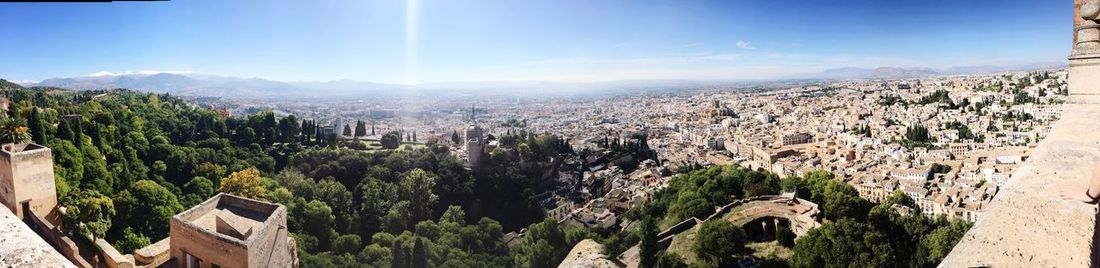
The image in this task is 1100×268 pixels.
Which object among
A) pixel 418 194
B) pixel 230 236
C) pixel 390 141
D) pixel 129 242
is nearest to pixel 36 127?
pixel 129 242

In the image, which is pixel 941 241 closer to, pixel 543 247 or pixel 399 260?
pixel 543 247

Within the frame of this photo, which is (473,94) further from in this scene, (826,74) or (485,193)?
(826,74)

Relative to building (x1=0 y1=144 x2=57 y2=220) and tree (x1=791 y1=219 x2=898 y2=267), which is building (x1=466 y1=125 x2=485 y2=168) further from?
building (x1=0 y1=144 x2=57 y2=220)

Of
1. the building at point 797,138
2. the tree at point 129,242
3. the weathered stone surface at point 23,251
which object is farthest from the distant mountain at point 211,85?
the weathered stone surface at point 23,251

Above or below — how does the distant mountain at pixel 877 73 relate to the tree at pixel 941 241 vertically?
above

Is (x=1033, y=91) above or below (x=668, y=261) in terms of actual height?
above

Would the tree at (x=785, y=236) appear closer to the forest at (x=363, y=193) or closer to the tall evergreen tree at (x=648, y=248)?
the forest at (x=363, y=193)

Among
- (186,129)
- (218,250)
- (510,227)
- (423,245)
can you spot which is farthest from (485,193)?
(218,250)
